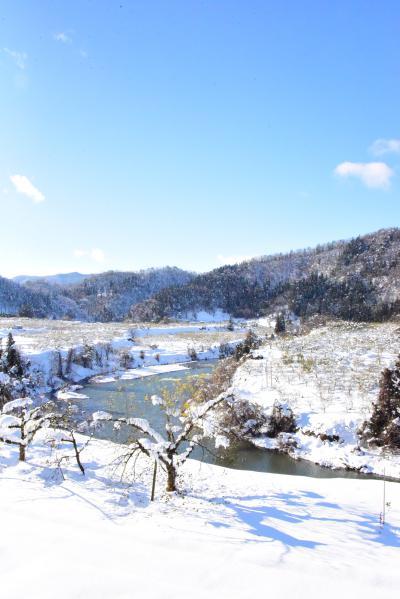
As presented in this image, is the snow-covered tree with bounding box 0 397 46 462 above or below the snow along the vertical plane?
above

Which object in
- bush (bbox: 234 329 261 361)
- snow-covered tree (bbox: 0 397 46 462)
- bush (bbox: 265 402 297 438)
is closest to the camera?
snow-covered tree (bbox: 0 397 46 462)

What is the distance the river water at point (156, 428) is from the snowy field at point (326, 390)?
3.52 feet

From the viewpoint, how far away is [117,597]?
255 inches

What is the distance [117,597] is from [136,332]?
96.8 metres

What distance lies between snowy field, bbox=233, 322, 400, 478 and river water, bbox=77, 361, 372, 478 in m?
1.07

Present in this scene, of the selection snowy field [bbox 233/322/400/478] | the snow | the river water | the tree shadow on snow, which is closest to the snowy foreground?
the tree shadow on snow

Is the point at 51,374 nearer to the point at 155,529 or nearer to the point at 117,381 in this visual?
the point at 117,381

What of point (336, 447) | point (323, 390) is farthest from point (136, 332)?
point (336, 447)

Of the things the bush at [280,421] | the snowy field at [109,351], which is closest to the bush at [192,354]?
the snowy field at [109,351]

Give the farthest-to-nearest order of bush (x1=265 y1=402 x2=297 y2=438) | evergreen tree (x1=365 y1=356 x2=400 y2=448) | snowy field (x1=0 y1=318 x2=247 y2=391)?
snowy field (x1=0 y1=318 x2=247 y2=391) → bush (x1=265 y1=402 x2=297 y2=438) → evergreen tree (x1=365 y1=356 x2=400 y2=448)

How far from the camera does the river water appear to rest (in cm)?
2559

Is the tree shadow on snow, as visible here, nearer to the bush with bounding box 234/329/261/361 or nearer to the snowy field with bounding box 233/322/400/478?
the snowy field with bounding box 233/322/400/478

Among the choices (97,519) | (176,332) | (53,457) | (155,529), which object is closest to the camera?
(155,529)

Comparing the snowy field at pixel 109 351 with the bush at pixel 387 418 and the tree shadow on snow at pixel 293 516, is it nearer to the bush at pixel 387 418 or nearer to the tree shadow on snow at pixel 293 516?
the bush at pixel 387 418
